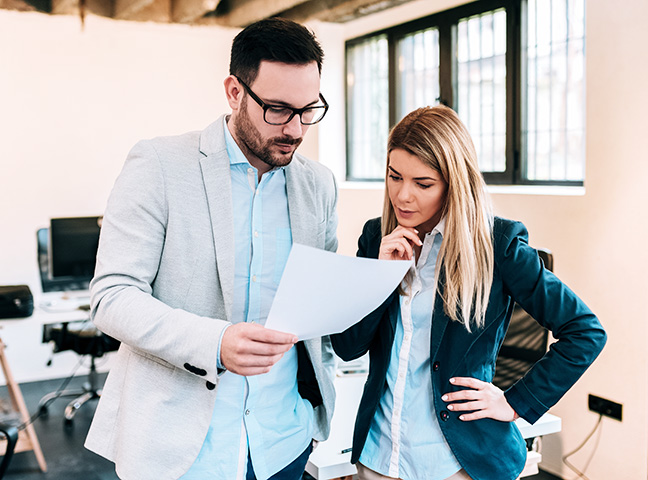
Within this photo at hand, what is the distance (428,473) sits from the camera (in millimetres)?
1350

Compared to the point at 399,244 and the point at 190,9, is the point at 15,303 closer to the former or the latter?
the point at 399,244

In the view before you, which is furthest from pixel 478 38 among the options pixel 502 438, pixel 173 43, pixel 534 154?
pixel 502 438

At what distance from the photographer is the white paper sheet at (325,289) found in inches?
40.4

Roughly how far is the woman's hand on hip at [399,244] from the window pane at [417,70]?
3.51 metres

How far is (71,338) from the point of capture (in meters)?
4.49

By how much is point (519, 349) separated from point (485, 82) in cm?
240

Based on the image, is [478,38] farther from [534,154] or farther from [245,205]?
[245,205]

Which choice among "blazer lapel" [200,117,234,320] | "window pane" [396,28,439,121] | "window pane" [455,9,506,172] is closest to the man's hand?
"blazer lapel" [200,117,234,320]

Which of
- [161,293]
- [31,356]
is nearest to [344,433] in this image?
[161,293]

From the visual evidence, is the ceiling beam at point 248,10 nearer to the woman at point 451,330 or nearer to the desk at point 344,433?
the desk at point 344,433

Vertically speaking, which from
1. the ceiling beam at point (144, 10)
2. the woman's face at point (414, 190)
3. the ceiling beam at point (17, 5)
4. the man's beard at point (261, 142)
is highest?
the ceiling beam at point (144, 10)

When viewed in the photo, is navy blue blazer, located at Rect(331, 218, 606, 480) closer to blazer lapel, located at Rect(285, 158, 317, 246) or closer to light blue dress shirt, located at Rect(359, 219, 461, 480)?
light blue dress shirt, located at Rect(359, 219, 461, 480)

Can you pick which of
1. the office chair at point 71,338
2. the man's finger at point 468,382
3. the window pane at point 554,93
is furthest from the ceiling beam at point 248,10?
the man's finger at point 468,382

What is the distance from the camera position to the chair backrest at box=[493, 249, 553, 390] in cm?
250
